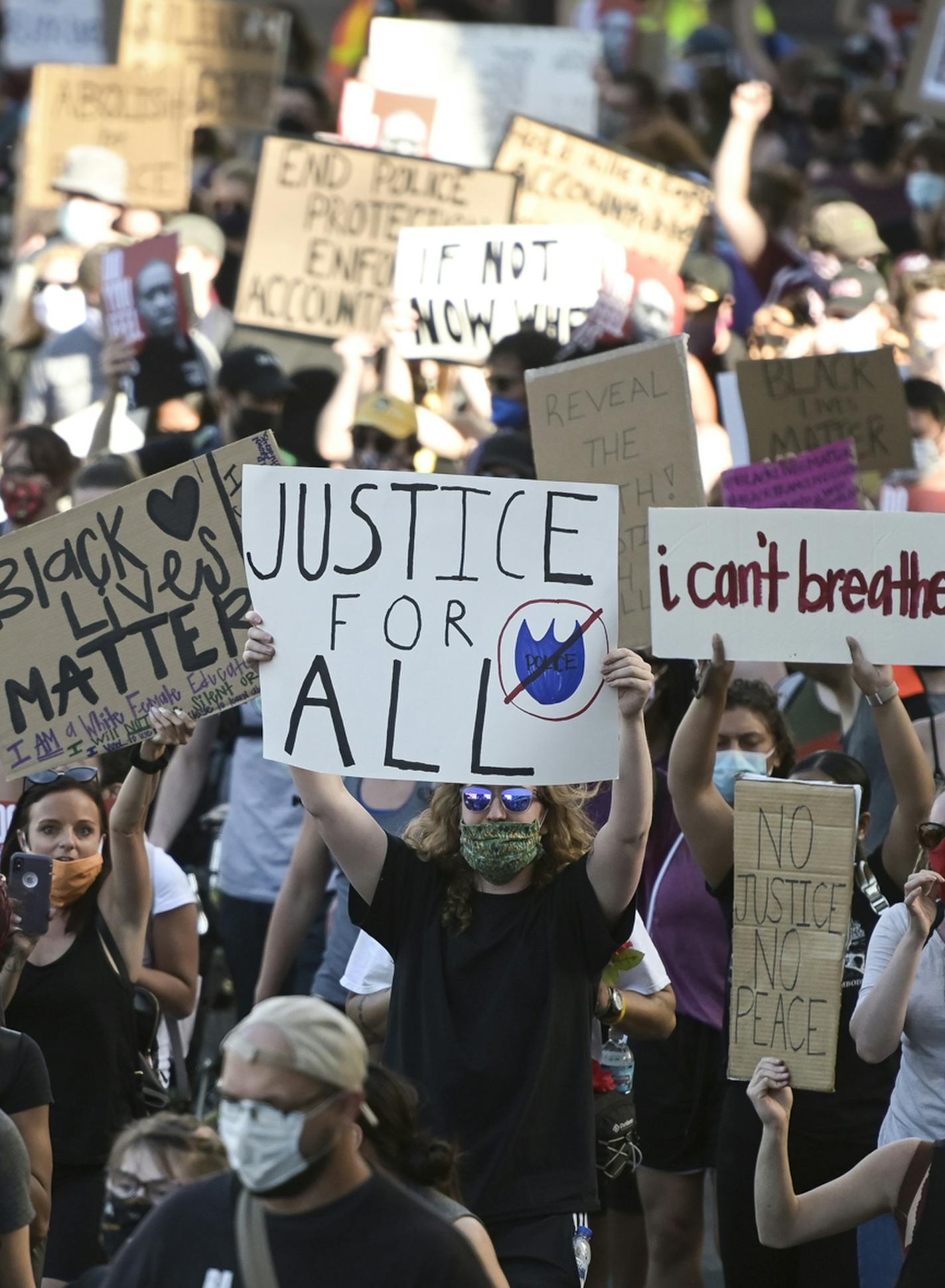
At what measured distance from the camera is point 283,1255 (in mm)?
3080

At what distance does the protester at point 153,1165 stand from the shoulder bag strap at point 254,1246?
602mm

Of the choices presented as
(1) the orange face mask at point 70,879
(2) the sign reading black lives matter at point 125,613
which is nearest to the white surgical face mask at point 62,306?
(2) the sign reading black lives matter at point 125,613

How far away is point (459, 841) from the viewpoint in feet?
14.9

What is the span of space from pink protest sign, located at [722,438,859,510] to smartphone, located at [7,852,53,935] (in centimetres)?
225

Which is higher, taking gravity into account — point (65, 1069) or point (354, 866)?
point (354, 866)

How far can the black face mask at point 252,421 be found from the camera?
8.09 metres

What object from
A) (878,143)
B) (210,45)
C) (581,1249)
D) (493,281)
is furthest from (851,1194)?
(210,45)

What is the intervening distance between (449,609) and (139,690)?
0.80m

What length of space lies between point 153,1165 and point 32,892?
957 millimetres

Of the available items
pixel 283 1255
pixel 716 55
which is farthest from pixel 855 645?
pixel 716 55

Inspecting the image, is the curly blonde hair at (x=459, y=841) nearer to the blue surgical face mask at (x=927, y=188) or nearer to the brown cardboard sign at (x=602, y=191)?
the brown cardboard sign at (x=602, y=191)

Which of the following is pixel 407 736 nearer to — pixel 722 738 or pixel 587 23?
pixel 722 738

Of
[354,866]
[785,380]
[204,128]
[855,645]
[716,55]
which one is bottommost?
[354,866]

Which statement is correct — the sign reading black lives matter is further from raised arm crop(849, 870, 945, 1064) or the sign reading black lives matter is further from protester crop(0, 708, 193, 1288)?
raised arm crop(849, 870, 945, 1064)
